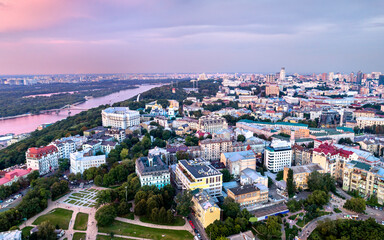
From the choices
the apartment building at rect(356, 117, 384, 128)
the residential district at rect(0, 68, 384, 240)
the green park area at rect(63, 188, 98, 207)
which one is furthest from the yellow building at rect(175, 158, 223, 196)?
the apartment building at rect(356, 117, 384, 128)

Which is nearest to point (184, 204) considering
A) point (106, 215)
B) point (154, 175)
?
point (154, 175)

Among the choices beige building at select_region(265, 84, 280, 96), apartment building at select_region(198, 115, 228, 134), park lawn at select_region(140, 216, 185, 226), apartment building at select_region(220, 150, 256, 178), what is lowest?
park lawn at select_region(140, 216, 185, 226)

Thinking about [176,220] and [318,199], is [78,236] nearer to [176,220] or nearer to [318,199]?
[176,220]

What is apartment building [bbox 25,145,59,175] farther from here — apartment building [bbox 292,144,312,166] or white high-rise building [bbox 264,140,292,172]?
apartment building [bbox 292,144,312,166]

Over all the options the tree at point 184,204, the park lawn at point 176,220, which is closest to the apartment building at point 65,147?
the park lawn at point 176,220

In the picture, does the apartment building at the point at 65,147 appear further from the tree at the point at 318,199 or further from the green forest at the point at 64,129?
the tree at the point at 318,199
